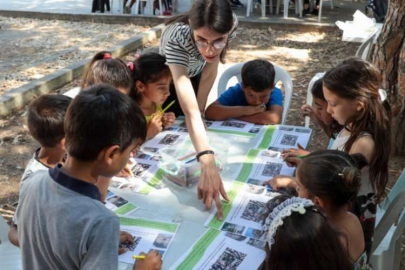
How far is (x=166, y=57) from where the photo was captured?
241cm

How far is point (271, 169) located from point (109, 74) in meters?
0.90

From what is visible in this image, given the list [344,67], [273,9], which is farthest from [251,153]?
[273,9]

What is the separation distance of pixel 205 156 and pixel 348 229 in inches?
25.4

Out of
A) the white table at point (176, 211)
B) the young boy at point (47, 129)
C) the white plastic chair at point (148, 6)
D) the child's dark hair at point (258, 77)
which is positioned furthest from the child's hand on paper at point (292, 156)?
the white plastic chair at point (148, 6)

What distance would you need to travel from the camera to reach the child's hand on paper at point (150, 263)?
4.54 ft

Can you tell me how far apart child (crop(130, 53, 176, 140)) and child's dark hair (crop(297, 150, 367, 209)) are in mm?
1013

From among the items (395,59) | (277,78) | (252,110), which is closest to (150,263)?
(252,110)

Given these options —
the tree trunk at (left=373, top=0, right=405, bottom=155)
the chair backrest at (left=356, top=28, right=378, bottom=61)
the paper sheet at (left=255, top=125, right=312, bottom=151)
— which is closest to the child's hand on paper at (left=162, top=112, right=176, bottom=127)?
the paper sheet at (left=255, top=125, right=312, bottom=151)

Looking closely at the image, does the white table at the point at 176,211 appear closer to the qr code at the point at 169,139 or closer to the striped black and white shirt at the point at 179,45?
the qr code at the point at 169,139

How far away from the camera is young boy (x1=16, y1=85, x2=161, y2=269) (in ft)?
3.85

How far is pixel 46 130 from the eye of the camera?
1766 mm

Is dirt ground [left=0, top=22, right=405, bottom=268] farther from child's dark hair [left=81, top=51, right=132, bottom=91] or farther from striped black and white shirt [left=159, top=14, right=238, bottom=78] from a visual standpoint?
striped black and white shirt [left=159, top=14, right=238, bottom=78]

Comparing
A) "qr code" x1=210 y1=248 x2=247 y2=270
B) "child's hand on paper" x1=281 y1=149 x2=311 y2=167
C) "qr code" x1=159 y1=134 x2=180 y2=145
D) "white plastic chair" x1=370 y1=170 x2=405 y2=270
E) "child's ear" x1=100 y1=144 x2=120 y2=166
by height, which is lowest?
"white plastic chair" x1=370 y1=170 x2=405 y2=270

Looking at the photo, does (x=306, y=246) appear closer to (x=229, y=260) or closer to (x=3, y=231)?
(x=229, y=260)
